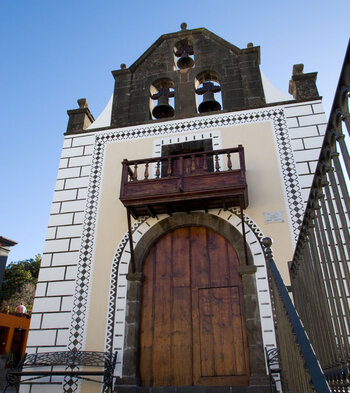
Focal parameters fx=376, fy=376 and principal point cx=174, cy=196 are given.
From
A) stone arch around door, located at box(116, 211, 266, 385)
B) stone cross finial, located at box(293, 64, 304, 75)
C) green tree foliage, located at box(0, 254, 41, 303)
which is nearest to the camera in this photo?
stone arch around door, located at box(116, 211, 266, 385)

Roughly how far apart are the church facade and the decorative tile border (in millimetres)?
23

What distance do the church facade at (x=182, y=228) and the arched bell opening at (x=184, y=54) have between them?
83cm

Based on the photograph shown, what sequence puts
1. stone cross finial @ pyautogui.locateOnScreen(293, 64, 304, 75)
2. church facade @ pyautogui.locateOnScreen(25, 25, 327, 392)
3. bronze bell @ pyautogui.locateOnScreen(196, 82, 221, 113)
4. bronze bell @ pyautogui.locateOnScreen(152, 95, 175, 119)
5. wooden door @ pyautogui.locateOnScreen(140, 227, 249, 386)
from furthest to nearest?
bronze bell @ pyautogui.locateOnScreen(152, 95, 175, 119)
bronze bell @ pyautogui.locateOnScreen(196, 82, 221, 113)
stone cross finial @ pyautogui.locateOnScreen(293, 64, 304, 75)
church facade @ pyautogui.locateOnScreen(25, 25, 327, 392)
wooden door @ pyautogui.locateOnScreen(140, 227, 249, 386)

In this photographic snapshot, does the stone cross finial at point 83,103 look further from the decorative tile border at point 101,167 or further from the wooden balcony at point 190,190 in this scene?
the wooden balcony at point 190,190

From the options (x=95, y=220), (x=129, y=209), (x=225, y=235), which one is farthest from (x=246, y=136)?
(x=95, y=220)

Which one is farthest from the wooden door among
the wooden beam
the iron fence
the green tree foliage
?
the green tree foliage

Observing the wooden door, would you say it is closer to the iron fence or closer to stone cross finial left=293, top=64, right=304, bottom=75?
the iron fence

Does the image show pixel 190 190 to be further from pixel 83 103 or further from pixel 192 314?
pixel 83 103

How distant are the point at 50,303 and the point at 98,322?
1027mm

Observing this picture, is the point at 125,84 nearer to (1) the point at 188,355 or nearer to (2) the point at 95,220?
(2) the point at 95,220

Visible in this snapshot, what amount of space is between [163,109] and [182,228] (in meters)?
3.15

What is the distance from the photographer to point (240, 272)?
6480 millimetres

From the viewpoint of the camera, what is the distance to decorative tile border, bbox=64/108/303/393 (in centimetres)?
673

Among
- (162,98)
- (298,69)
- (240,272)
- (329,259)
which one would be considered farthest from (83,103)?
(329,259)
